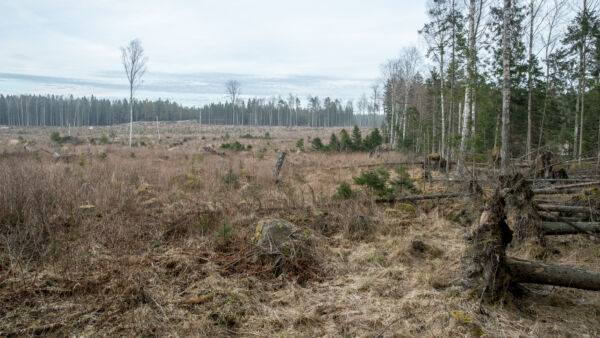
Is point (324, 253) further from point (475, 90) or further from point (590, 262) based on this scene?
point (475, 90)

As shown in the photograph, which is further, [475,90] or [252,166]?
[252,166]

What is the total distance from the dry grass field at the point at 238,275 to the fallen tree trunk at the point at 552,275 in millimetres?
311

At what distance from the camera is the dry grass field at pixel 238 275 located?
10.2 feet

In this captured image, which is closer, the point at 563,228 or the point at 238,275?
the point at 238,275

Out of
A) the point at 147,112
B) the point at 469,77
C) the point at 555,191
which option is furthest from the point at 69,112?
the point at 555,191

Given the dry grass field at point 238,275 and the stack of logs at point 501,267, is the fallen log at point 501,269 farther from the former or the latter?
the dry grass field at point 238,275

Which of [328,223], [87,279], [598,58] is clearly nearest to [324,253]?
[328,223]

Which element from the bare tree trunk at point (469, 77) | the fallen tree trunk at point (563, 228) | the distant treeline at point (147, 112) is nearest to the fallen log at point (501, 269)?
the fallen tree trunk at point (563, 228)

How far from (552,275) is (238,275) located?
351 cm

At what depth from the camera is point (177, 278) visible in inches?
158

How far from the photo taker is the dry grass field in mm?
3109

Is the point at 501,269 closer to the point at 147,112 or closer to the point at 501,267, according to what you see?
the point at 501,267

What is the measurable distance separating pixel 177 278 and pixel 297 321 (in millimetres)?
1698

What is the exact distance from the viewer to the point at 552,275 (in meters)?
3.30
